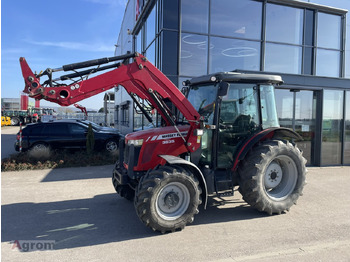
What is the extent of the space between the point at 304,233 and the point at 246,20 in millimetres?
8528

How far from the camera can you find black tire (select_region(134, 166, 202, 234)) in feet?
12.5

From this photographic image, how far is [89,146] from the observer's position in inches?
420

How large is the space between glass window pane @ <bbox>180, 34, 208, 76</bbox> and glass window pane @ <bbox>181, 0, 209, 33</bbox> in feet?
0.94

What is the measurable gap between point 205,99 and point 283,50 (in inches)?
281

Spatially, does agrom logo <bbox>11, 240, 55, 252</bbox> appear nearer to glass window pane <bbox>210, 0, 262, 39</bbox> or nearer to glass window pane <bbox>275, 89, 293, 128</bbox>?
glass window pane <bbox>275, 89, 293, 128</bbox>

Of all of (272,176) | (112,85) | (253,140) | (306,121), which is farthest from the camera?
(306,121)

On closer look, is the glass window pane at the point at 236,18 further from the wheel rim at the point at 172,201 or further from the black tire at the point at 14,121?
the black tire at the point at 14,121

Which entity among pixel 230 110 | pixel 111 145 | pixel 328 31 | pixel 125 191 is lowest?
pixel 125 191

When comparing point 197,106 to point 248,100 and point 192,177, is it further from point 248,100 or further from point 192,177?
point 192,177

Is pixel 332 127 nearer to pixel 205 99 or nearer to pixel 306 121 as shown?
pixel 306 121

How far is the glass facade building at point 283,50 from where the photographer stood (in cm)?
924

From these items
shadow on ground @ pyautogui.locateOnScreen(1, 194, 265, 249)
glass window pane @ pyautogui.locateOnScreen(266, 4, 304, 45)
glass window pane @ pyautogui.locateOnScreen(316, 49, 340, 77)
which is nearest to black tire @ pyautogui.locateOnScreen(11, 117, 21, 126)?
shadow on ground @ pyautogui.locateOnScreen(1, 194, 265, 249)

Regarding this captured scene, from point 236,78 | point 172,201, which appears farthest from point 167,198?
point 236,78

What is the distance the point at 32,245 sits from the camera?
12.1 feet
